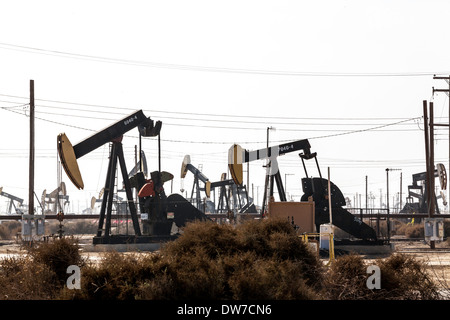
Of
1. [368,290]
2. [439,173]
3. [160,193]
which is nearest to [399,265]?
[368,290]

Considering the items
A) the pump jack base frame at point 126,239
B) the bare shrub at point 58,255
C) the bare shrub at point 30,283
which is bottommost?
the pump jack base frame at point 126,239

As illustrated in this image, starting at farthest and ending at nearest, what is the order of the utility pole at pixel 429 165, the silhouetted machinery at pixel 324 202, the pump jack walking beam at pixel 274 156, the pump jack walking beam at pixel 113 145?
the utility pole at pixel 429 165 → the pump jack walking beam at pixel 274 156 → the silhouetted machinery at pixel 324 202 → the pump jack walking beam at pixel 113 145

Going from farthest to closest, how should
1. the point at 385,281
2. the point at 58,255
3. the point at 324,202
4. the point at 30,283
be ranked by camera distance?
the point at 324,202 → the point at 58,255 → the point at 385,281 → the point at 30,283

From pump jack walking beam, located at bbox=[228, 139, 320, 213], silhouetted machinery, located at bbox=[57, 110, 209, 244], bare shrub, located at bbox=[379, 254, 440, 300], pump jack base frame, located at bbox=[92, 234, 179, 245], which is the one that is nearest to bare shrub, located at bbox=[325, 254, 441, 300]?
→ bare shrub, located at bbox=[379, 254, 440, 300]

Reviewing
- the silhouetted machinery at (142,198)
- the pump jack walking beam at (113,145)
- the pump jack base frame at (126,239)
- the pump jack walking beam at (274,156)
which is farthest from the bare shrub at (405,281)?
the silhouetted machinery at (142,198)

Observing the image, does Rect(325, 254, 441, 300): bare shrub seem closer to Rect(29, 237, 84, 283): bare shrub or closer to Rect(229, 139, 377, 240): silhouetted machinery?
Rect(29, 237, 84, 283): bare shrub

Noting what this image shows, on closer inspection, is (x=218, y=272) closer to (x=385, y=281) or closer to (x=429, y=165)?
(x=385, y=281)

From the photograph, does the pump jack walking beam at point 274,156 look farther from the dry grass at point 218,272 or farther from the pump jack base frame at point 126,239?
the dry grass at point 218,272

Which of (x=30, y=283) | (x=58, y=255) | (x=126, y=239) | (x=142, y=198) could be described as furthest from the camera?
(x=142, y=198)

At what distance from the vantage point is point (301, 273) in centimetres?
1117

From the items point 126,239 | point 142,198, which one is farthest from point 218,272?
point 142,198

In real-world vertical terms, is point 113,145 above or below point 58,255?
above
